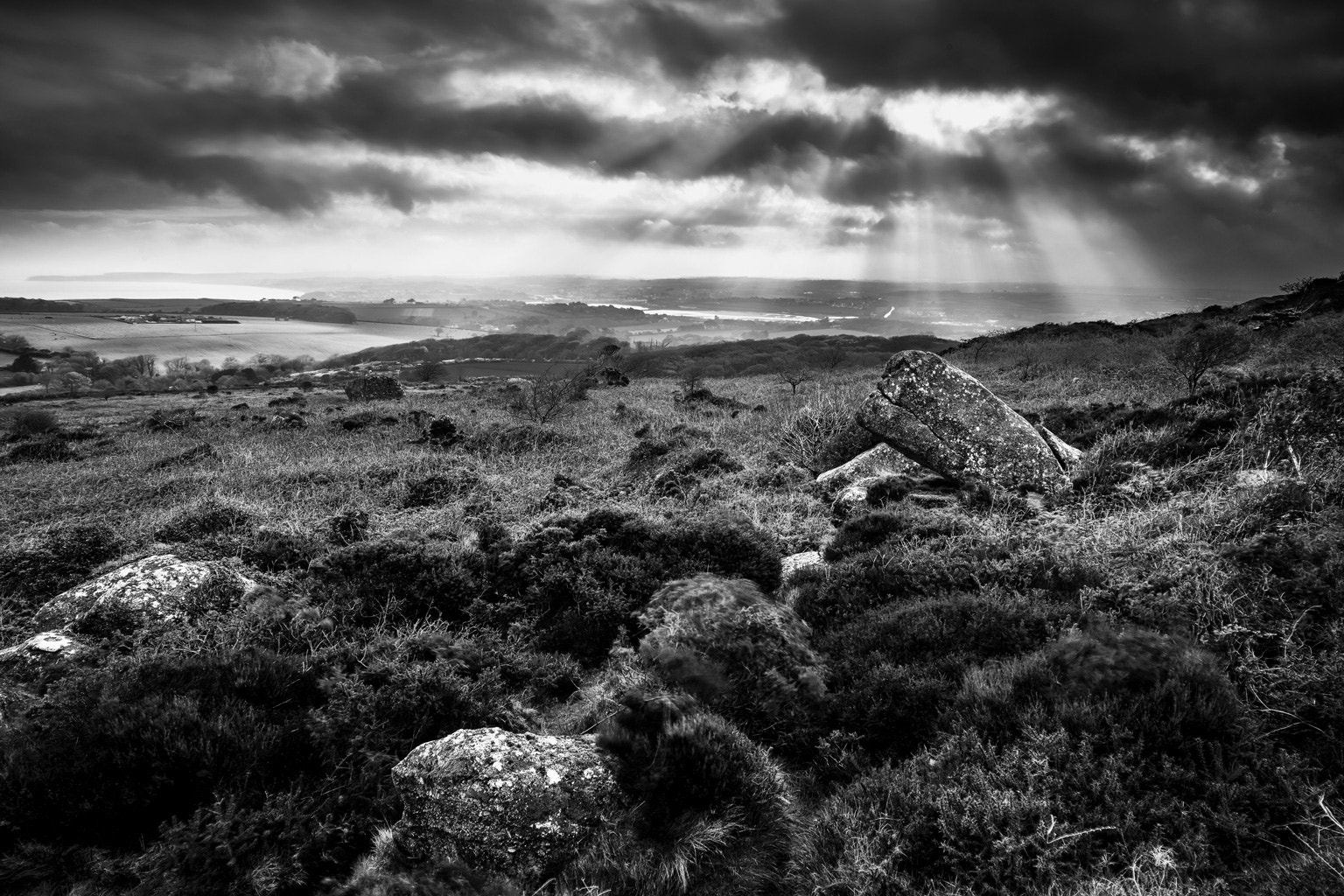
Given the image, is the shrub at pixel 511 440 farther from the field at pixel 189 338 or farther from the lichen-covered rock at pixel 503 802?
the field at pixel 189 338

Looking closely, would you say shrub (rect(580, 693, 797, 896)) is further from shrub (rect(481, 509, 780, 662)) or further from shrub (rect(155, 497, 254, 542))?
shrub (rect(155, 497, 254, 542))

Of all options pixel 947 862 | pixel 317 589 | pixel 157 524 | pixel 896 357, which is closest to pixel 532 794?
pixel 947 862

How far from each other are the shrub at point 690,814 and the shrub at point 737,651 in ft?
1.87

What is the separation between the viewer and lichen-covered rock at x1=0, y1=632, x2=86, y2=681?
4.58 metres

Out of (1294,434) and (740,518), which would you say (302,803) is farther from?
(1294,434)

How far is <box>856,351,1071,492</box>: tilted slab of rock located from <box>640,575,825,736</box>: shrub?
5.55 metres

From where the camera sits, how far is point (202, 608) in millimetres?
5539

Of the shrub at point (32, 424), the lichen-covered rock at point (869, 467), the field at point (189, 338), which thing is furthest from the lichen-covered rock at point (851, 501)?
the field at point (189, 338)

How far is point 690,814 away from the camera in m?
3.57

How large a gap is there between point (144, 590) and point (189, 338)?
19361 cm

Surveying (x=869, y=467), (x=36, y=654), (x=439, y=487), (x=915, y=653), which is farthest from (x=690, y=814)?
(x=439, y=487)

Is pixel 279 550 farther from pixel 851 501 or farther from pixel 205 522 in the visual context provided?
pixel 851 501

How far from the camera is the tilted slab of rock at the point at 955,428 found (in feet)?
30.9

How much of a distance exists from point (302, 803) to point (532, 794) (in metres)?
1.48
